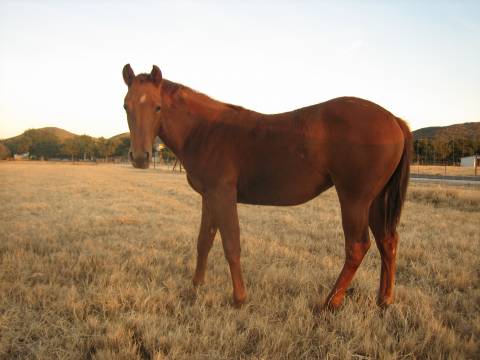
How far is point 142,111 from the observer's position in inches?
133

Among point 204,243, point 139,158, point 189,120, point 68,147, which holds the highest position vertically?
point 68,147

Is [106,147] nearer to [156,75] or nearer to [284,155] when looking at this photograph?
[156,75]

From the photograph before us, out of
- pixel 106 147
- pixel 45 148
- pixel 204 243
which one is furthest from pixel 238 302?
pixel 45 148

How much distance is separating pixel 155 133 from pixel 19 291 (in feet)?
8.06

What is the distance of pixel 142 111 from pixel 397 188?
302cm

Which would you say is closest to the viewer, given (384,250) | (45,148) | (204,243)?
(384,250)

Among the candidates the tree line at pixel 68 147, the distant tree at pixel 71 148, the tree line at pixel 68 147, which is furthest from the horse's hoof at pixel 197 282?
the distant tree at pixel 71 148

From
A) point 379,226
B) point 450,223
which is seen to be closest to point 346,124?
point 379,226

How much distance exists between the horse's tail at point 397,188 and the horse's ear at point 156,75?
278 centimetres

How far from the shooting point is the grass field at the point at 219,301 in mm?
2711

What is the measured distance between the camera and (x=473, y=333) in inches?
115

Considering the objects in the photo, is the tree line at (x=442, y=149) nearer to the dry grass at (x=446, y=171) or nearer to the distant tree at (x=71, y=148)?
the dry grass at (x=446, y=171)

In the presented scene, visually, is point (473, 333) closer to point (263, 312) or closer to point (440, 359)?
point (440, 359)

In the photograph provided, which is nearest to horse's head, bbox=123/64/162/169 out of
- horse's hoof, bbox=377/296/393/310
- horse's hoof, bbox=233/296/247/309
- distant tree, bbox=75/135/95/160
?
horse's hoof, bbox=233/296/247/309
